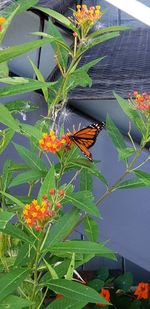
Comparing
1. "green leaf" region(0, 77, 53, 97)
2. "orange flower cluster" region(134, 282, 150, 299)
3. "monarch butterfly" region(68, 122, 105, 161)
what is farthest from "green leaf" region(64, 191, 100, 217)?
"orange flower cluster" region(134, 282, 150, 299)

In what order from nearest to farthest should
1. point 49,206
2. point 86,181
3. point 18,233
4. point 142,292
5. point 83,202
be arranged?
point 49,206 < point 18,233 < point 83,202 < point 86,181 < point 142,292

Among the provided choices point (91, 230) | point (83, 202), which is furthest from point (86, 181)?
point (83, 202)

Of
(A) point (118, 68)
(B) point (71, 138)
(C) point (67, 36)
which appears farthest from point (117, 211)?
(B) point (71, 138)

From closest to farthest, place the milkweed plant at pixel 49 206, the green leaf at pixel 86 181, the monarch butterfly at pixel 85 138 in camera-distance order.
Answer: the milkweed plant at pixel 49 206 < the monarch butterfly at pixel 85 138 < the green leaf at pixel 86 181

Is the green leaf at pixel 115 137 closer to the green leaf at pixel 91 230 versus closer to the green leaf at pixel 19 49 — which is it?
the green leaf at pixel 91 230

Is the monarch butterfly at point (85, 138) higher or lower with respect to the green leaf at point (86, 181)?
higher

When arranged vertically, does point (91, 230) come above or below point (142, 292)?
above

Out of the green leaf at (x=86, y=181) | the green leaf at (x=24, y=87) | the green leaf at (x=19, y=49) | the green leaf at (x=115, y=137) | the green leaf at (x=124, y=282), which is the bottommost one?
the green leaf at (x=124, y=282)

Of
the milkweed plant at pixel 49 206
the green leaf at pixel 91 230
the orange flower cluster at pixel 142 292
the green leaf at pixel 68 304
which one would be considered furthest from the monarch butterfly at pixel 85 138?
the orange flower cluster at pixel 142 292

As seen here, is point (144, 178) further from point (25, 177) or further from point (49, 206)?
point (49, 206)
